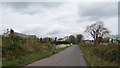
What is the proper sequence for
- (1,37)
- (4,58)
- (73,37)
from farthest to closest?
(73,37) → (1,37) → (4,58)

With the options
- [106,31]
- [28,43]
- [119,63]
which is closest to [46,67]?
[119,63]

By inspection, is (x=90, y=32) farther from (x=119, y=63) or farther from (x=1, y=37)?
(x=119, y=63)

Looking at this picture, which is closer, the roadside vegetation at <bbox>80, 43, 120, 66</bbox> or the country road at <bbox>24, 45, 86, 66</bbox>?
the roadside vegetation at <bbox>80, 43, 120, 66</bbox>

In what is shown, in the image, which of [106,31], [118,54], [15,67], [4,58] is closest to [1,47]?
[4,58]

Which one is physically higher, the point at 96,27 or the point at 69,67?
the point at 96,27

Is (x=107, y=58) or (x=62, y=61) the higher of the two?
(x=107, y=58)

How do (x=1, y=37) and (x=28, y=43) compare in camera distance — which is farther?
(x=28, y=43)

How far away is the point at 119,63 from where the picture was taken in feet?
49.5

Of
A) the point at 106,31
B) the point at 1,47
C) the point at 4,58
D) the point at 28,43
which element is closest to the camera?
the point at 4,58

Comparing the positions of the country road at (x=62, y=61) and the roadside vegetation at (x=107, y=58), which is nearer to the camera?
the roadside vegetation at (x=107, y=58)

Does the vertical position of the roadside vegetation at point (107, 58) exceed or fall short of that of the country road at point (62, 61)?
it exceeds it

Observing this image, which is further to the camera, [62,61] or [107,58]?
[62,61]

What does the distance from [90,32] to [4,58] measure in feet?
237

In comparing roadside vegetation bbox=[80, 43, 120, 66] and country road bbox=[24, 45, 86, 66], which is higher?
roadside vegetation bbox=[80, 43, 120, 66]
